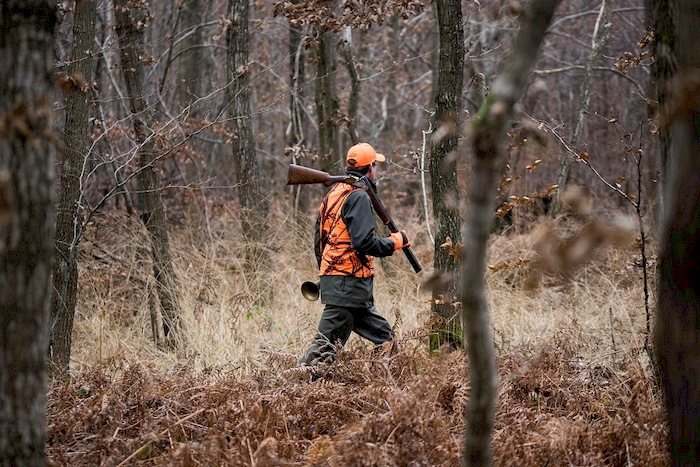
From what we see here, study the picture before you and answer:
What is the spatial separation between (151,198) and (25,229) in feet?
17.4

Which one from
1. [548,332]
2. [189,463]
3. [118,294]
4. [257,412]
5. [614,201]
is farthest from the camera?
[614,201]

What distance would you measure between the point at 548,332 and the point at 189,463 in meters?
4.22

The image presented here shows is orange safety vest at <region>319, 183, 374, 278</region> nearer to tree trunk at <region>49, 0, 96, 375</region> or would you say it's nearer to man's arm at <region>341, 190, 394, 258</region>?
man's arm at <region>341, 190, 394, 258</region>

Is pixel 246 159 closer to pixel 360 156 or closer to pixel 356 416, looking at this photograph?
pixel 360 156

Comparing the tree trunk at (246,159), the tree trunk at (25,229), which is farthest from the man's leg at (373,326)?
the tree trunk at (25,229)

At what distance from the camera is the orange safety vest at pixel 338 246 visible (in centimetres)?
569

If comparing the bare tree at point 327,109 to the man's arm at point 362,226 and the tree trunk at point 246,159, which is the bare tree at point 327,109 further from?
the man's arm at point 362,226

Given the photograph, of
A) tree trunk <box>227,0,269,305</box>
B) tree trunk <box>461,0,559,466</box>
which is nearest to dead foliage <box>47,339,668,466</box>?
tree trunk <box>461,0,559,466</box>

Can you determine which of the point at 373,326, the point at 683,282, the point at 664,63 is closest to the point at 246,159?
the point at 373,326

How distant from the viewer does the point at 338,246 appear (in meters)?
5.70

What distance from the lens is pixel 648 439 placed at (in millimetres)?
3797

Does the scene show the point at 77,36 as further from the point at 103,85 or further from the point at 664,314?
the point at 103,85

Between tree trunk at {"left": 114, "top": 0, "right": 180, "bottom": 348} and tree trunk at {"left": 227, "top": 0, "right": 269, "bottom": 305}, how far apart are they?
3.31ft

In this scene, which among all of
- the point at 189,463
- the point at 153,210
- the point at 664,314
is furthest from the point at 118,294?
the point at 664,314
